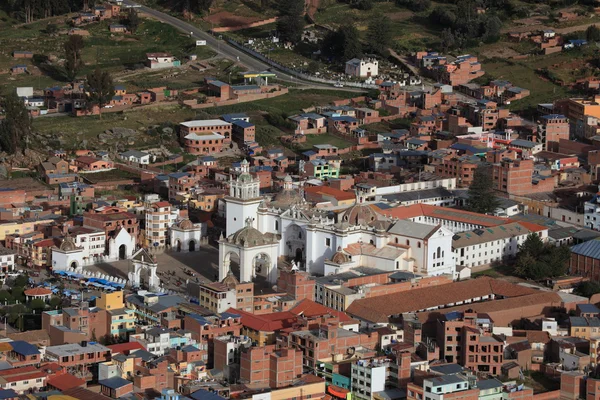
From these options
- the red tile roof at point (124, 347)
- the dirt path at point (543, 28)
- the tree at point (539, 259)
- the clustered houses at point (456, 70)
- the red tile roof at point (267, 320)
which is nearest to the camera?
the red tile roof at point (124, 347)

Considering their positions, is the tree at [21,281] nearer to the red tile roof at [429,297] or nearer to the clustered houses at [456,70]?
the red tile roof at [429,297]

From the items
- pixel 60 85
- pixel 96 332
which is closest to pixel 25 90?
pixel 60 85

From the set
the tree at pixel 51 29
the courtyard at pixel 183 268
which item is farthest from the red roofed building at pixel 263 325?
the tree at pixel 51 29

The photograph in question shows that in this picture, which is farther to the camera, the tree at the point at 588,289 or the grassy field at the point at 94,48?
the grassy field at the point at 94,48

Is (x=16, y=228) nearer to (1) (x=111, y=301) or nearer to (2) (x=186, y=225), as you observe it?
(2) (x=186, y=225)

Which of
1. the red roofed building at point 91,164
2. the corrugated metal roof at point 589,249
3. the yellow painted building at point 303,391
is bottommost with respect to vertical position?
the red roofed building at point 91,164

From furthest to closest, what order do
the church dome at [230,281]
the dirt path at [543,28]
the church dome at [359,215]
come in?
the dirt path at [543,28] < the church dome at [359,215] < the church dome at [230,281]

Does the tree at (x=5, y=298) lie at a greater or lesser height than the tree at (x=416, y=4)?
lesser
